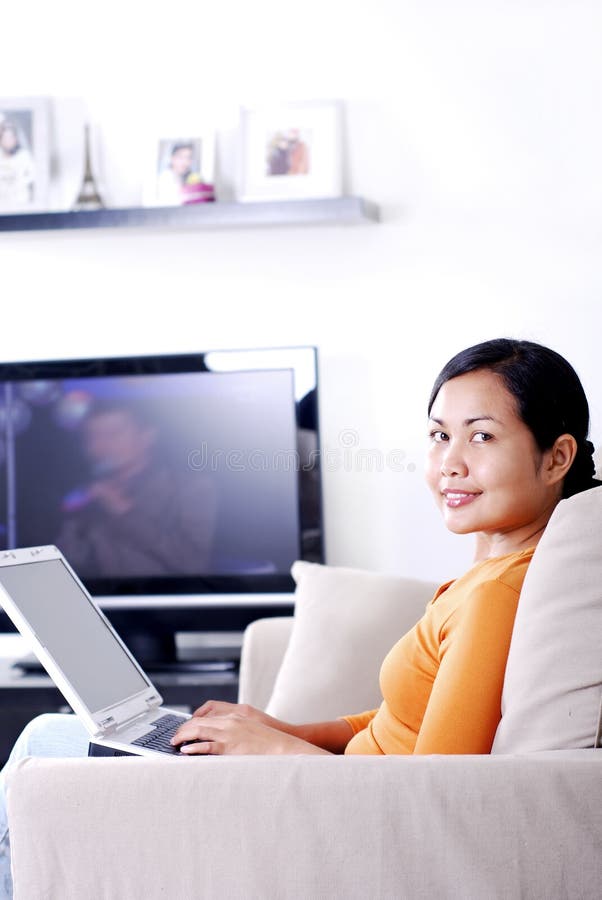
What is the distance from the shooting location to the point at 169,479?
348cm

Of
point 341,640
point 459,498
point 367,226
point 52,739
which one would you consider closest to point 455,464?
point 459,498

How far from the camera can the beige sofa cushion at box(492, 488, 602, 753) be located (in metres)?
1.33

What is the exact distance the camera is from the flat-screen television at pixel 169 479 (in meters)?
3.44

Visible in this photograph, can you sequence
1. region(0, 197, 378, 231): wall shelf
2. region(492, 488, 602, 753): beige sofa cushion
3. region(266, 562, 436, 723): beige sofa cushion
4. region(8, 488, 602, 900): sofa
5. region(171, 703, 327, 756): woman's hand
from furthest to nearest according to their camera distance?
region(0, 197, 378, 231): wall shelf
region(266, 562, 436, 723): beige sofa cushion
region(171, 703, 327, 756): woman's hand
region(492, 488, 602, 753): beige sofa cushion
region(8, 488, 602, 900): sofa

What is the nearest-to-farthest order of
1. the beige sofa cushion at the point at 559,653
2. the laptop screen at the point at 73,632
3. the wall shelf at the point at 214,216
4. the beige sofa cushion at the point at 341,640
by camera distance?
the beige sofa cushion at the point at 559,653
the laptop screen at the point at 73,632
the beige sofa cushion at the point at 341,640
the wall shelf at the point at 214,216

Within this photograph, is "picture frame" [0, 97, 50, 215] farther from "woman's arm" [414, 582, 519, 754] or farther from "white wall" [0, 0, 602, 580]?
"woman's arm" [414, 582, 519, 754]

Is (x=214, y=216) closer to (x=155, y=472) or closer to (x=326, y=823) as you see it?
(x=155, y=472)

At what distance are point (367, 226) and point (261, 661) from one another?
151 centimetres

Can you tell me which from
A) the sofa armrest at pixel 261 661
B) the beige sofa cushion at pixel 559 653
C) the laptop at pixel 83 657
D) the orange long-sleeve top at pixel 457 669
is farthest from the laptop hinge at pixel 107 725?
the sofa armrest at pixel 261 661

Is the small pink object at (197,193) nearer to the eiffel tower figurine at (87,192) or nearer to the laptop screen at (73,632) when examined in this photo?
the eiffel tower figurine at (87,192)

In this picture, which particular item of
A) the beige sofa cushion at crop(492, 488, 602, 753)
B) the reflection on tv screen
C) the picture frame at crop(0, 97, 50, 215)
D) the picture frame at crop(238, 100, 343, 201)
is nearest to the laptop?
the beige sofa cushion at crop(492, 488, 602, 753)

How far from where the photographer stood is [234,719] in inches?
60.0

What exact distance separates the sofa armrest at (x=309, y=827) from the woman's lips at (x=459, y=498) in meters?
0.44

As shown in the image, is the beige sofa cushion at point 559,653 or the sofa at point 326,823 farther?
the beige sofa cushion at point 559,653
